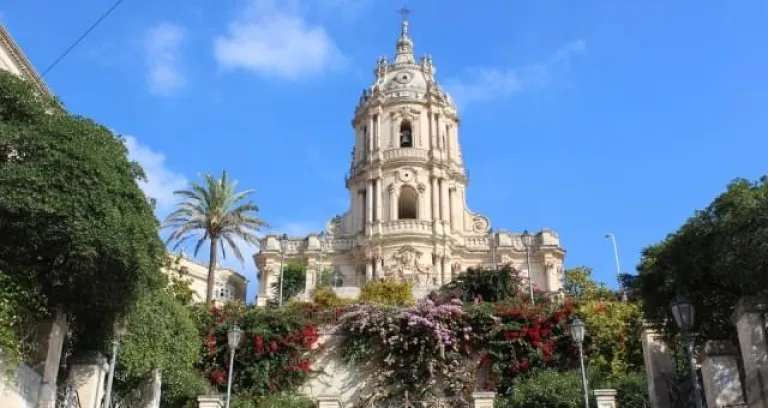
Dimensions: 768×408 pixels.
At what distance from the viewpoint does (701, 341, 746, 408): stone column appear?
46.5 ft

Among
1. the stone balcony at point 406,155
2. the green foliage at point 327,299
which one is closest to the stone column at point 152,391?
the green foliage at point 327,299

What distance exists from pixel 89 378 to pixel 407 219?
3620cm

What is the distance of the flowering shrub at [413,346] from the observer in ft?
88.3

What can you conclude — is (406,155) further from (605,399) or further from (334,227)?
(605,399)

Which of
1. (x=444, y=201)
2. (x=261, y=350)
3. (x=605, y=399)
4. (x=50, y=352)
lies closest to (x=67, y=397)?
(x=50, y=352)

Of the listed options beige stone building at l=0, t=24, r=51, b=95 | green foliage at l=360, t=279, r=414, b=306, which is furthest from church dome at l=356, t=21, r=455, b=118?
beige stone building at l=0, t=24, r=51, b=95

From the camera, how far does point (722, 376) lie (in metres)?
14.3

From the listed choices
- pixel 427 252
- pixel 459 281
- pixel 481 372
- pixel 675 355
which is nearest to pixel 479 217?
pixel 427 252

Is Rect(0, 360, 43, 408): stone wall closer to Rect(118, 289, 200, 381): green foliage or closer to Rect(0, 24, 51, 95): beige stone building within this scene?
Rect(118, 289, 200, 381): green foliage

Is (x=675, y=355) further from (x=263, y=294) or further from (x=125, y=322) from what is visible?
(x=263, y=294)

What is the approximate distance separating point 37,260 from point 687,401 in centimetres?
1399

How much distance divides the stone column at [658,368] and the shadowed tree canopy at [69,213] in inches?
452

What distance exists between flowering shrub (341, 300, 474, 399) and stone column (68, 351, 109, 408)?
11.9 m

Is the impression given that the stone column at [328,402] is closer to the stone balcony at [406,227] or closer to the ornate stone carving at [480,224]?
the stone balcony at [406,227]
